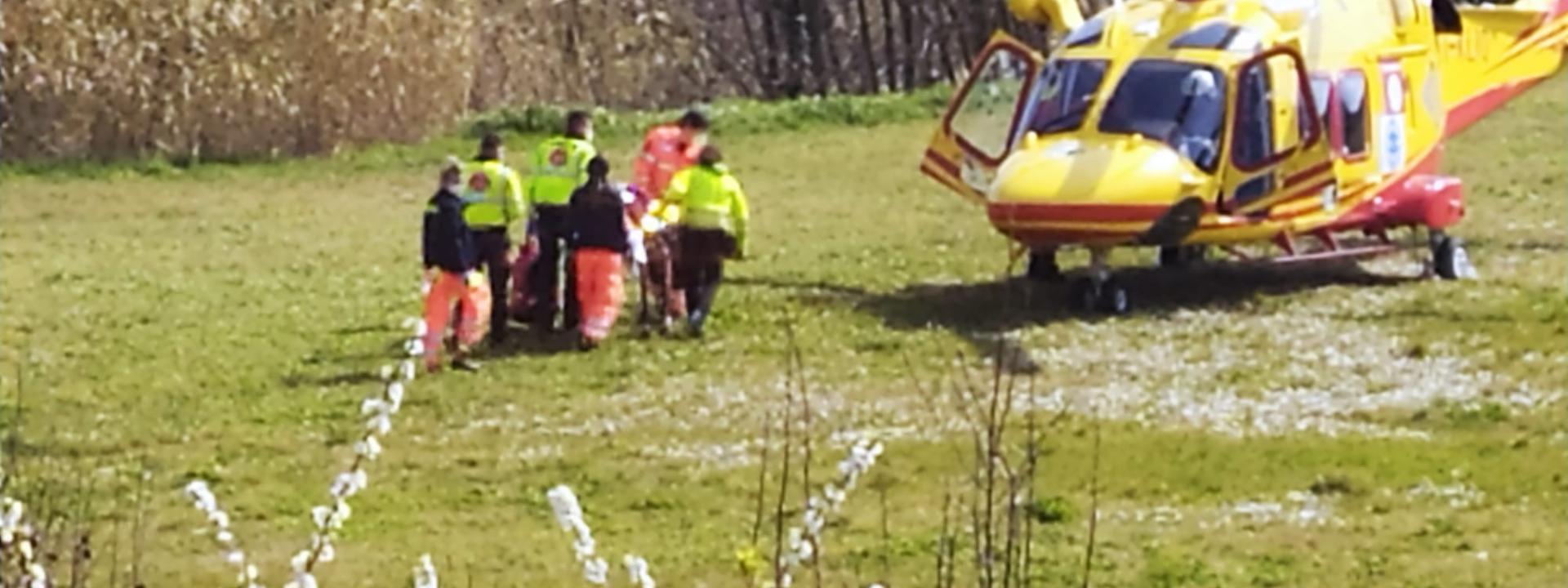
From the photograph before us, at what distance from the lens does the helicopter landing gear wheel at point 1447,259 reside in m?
17.9

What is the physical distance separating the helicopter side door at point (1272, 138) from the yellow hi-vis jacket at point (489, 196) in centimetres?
417

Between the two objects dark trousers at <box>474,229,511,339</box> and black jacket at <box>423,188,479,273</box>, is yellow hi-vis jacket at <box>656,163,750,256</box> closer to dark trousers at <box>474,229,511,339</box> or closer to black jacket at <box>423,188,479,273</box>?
dark trousers at <box>474,229,511,339</box>

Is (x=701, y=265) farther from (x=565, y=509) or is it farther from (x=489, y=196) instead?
(x=565, y=509)

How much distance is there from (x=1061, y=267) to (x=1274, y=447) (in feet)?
19.7

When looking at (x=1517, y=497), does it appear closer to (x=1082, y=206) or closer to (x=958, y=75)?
(x=1082, y=206)

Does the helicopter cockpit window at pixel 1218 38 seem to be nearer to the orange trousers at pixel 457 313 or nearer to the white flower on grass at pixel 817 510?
the orange trousers at pixel 457 313

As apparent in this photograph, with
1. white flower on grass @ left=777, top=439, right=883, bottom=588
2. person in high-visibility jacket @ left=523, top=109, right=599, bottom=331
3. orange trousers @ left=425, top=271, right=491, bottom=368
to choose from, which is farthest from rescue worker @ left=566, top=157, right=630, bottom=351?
white flower on grass @ left=777, top=439, right=883, bottom=588

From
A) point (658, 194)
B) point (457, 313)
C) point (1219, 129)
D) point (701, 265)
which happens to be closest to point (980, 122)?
point (1219, 129)

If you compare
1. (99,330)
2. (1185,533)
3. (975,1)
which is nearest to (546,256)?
(99,330)

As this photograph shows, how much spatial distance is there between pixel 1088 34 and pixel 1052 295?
162 centimetres

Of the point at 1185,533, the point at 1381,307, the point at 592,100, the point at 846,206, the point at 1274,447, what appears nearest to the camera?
the point at 1185,533

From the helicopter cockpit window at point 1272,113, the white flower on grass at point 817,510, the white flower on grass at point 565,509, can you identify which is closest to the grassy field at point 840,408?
the helicopter cockpit window at point 1272,113

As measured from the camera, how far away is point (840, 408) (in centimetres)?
1425

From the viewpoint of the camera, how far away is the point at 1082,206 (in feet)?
52.2
